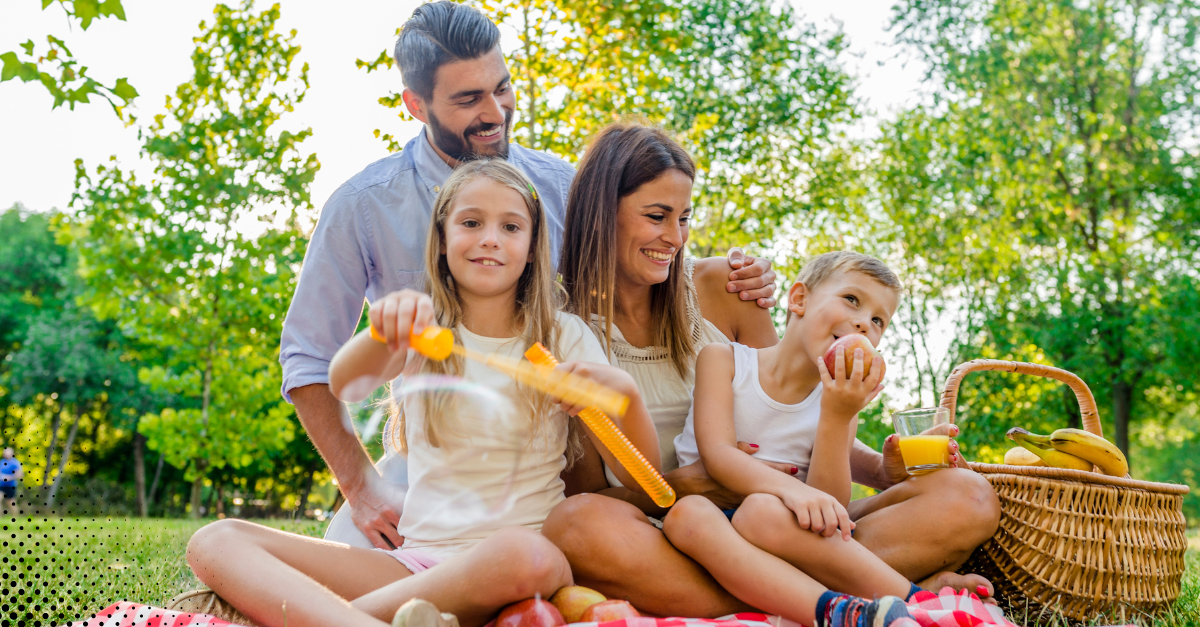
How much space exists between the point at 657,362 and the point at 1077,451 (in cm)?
140

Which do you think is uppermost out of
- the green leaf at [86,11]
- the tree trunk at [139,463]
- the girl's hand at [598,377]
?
the green leaf at [86,11]

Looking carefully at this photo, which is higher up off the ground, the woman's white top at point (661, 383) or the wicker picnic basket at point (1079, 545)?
the woman's white top at point (661, 383)

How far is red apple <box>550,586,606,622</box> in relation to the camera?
2.00 meters

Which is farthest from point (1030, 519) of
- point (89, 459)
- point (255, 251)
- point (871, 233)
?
point (89, 459)

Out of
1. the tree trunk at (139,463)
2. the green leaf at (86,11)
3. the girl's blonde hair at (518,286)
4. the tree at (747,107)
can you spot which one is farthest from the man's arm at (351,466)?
the tree trunk at (139,463)

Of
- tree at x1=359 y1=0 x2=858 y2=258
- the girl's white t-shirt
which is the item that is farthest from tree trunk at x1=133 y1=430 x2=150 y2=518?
the girl's white t-shirt

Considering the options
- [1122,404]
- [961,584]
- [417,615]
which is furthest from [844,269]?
[1122,404]

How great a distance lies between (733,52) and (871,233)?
121 inches

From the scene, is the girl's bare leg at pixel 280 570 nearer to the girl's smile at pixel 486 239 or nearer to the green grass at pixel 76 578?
the green grass at pixel 76 578

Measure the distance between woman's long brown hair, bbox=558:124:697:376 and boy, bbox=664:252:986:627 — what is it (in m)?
0.25

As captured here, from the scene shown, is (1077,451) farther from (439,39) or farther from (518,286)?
(439,39)

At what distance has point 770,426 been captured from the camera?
101 inches

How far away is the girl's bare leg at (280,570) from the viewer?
6.20 feet

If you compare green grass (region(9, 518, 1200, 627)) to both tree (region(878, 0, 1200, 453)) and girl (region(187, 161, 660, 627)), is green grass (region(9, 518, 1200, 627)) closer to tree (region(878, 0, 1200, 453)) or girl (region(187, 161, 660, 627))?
girl (region(187, 161, 660, 627))
